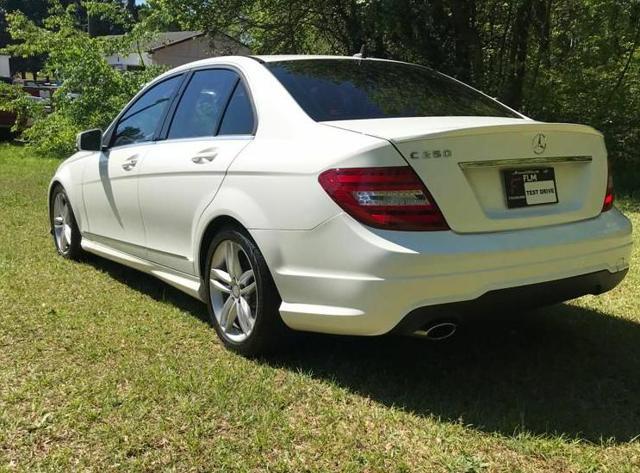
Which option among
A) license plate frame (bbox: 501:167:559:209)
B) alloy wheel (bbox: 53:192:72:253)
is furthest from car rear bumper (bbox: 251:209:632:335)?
alloy wheel (bbox: 53:192:72:253)

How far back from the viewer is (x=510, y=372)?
3408 mm

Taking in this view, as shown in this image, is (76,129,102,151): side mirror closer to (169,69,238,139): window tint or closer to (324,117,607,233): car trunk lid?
(169,69,238,139): window tint

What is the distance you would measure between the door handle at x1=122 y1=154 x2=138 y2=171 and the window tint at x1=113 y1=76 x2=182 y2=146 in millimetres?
153

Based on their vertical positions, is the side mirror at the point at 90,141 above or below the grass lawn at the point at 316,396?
above

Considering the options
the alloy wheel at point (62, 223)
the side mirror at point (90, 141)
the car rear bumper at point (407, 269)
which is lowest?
the alloy wheel at point (62, 223)

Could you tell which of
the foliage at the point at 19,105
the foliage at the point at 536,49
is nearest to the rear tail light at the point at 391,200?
the foliage at the point at 536,49

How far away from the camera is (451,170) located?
292cm

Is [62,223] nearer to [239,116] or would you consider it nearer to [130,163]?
[130,163]

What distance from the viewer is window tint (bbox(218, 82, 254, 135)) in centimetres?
365

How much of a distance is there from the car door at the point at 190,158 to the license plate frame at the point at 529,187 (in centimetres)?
132

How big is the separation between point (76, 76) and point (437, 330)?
12.9 m

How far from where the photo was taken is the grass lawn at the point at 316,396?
2650mm

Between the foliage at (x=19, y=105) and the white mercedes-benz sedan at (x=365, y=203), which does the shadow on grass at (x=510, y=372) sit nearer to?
the white mercedes-benz sedan at (x=365, y=203)

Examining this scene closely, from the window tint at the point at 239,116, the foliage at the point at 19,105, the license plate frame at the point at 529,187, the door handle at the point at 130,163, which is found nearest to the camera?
the license plate frame at the point at 529,187
